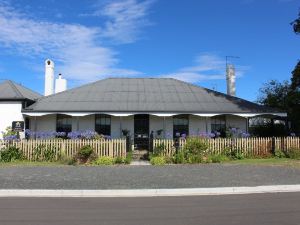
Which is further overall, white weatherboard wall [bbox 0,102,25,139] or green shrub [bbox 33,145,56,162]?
white weatherboard wall [bbox 0,102,25,139]

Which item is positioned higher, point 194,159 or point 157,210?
point 194,159

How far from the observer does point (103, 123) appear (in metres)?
28.2

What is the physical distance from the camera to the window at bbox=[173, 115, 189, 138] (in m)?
28.4

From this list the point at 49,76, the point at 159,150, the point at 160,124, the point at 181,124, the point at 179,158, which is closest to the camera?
the point at 179,158

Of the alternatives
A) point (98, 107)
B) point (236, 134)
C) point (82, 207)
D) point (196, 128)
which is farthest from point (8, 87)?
point (82, 207)

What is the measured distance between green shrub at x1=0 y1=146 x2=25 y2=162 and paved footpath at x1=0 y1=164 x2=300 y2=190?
123 inches

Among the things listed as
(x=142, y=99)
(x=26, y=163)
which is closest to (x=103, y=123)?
(x=142, y=99)

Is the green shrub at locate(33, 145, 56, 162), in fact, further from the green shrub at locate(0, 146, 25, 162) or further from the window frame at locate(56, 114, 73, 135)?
the window frame at locate(56, 114, 73, 135)

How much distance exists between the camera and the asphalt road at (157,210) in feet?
27.8

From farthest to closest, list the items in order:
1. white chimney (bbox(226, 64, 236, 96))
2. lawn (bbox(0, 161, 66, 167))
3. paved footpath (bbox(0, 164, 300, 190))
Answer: white chimney (bbox(226, 64, 236, 96)) < lawn (bbox(0, 161, 66, 167)) < paved footpath (bbox(0, 164, 300, 190))

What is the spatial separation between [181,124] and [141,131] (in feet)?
8.59

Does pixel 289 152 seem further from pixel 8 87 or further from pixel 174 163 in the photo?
pixel 8 87

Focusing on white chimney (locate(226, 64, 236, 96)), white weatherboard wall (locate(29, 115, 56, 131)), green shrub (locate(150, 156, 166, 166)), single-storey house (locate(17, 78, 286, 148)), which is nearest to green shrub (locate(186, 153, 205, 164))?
green shrub (locate(150, 156, 166, 166))

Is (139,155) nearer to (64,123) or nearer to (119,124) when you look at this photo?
(119,124)
